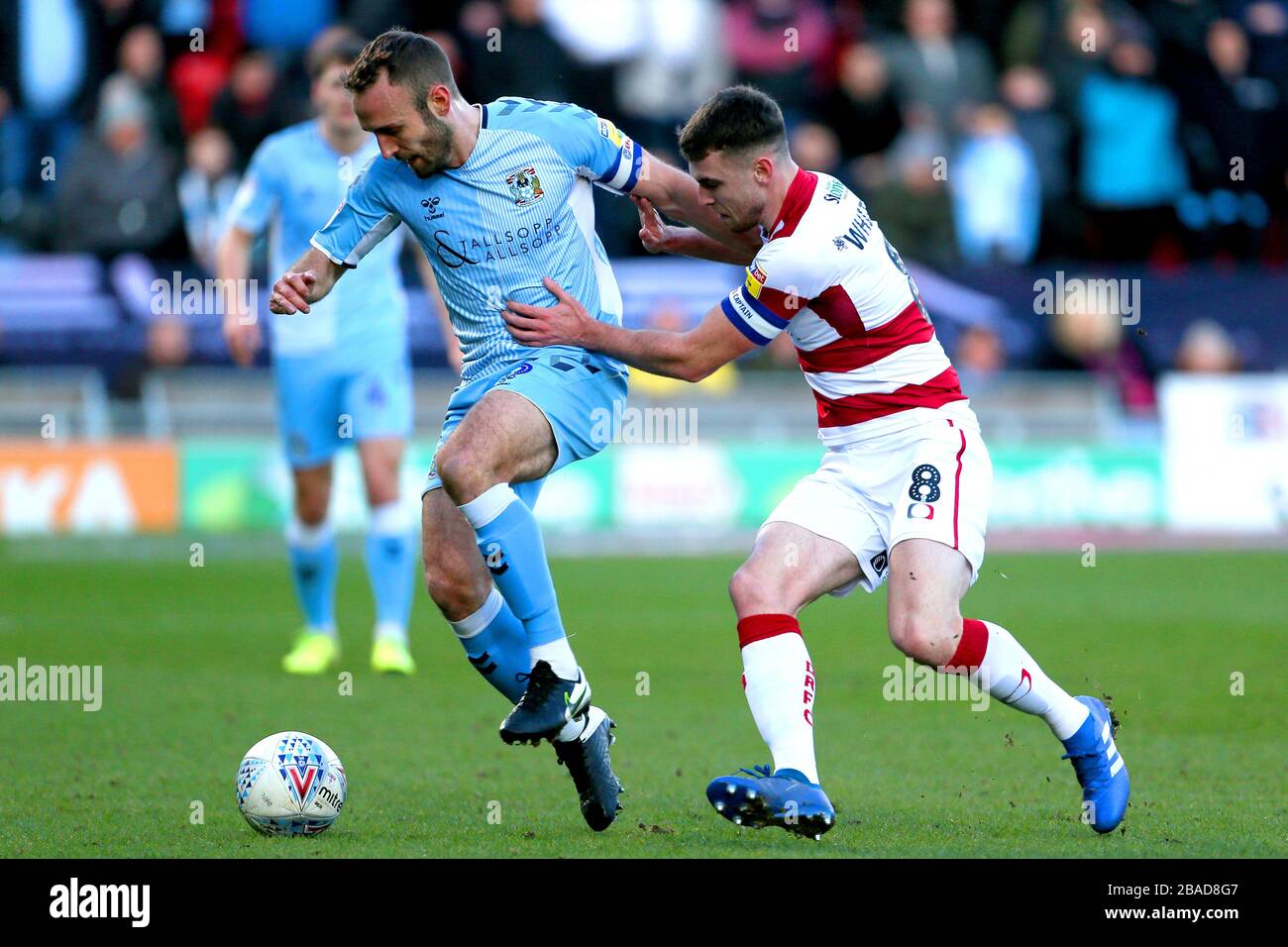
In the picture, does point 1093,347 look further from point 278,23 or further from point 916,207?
point 278,23

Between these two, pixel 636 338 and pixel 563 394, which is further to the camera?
pixel 563 394

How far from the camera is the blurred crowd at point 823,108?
17.2 meters

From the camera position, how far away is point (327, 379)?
970cm

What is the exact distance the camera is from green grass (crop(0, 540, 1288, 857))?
5.70 metres

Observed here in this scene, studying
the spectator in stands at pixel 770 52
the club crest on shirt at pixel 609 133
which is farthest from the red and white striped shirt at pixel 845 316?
the spectator in stands at pixel 770 52

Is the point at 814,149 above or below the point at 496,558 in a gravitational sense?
above

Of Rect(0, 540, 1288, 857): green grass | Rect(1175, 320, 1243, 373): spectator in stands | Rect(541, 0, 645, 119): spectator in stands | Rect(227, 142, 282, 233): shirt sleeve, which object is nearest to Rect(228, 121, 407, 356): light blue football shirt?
Rect(227, 142, 282, 233): shirt sleeve

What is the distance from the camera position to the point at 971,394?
16.2 meters

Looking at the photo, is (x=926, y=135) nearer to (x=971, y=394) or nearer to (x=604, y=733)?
(x=971, y=394)

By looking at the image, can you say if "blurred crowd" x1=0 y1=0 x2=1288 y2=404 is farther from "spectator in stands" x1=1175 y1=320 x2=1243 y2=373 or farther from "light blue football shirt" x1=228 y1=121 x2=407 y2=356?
"light blue football shirt" x1=228 y1=121 x2=407 y2=356

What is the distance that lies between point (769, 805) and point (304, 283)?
2.25 m

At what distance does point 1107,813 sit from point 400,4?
47.9 ft

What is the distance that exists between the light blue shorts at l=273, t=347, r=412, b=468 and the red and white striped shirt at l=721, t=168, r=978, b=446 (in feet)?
12.6

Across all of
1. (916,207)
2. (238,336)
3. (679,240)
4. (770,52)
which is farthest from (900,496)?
(770,52)
